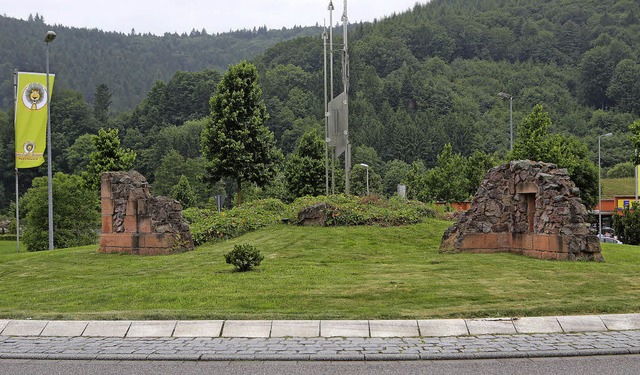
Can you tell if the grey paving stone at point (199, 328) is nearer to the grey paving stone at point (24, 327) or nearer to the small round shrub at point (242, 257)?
the grey paving stone at point (24, 327)

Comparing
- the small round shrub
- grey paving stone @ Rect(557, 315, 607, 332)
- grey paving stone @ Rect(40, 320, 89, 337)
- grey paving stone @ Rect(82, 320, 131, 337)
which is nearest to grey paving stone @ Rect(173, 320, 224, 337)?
grey paving stone @ Rect(82, 320, 131, 337)

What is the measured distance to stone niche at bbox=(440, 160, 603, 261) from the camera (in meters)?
17.8

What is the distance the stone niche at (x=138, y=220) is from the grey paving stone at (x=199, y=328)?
12217 mm

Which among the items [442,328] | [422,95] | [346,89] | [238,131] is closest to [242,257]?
[442,328]

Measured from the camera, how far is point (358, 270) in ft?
53.0

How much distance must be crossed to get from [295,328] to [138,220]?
549 inches

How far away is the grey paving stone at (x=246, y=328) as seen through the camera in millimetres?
10086

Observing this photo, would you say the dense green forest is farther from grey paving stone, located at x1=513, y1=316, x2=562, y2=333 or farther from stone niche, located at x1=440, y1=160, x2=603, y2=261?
grey paving stone, located at x1=513, y1=316, x2=562, y2=333

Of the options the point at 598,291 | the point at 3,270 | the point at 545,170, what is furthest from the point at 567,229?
the point at 3,270

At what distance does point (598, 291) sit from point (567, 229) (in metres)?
5.13

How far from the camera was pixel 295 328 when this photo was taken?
1016 cm

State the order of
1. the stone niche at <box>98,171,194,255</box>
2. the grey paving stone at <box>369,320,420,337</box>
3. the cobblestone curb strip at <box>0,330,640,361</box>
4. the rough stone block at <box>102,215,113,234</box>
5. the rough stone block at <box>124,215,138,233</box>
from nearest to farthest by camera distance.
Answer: the cobblestone curb strip at <box>0,330,640,361</box> < the grey paving stone at <box>369,320,420,337</box> < the stone niche at <box>98,171,194,255</box> < the rough stone block at <box>124,215,138,233</box> < the rough stone block at <box>102,215,113,234</box>

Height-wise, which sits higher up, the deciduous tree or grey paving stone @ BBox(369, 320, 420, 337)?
the deciduous tree

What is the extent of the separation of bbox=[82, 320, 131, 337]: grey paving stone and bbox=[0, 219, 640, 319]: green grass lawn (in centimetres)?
50
